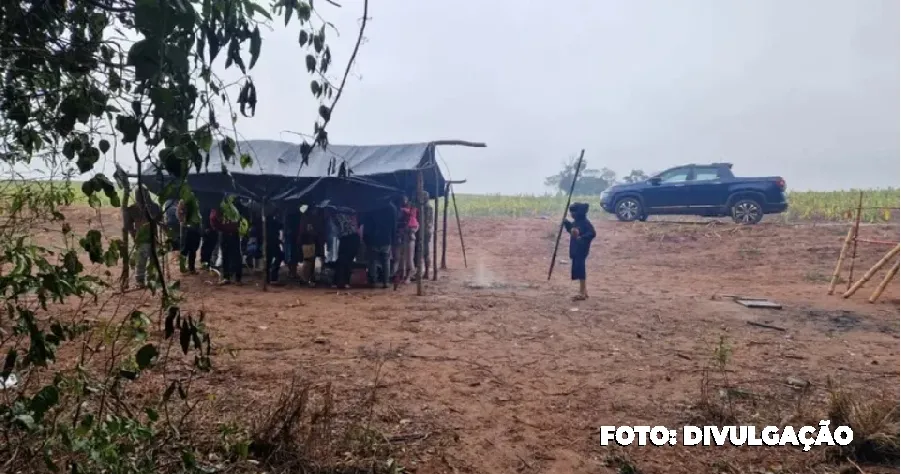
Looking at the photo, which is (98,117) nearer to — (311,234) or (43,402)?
(43,402)

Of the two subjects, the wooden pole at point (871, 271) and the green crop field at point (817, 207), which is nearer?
the wooden pole at point (871, 271)

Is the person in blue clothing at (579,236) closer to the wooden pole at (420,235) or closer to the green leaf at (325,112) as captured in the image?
the wooden pole at (420,235)

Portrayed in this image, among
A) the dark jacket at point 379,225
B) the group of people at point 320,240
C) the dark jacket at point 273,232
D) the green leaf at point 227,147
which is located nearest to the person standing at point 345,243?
the group of people at point 320,240

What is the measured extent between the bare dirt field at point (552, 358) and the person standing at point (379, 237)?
1.66 ft

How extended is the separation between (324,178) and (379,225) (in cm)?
154

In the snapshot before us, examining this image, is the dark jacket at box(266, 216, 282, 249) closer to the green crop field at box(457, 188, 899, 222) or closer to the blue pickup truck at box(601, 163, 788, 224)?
the blue pickup truck at box(601, 163, 788, 224)

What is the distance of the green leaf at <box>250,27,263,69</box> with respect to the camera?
1.91 metres

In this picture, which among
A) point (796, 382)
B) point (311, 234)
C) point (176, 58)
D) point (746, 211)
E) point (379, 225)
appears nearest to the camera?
point (176, 58)

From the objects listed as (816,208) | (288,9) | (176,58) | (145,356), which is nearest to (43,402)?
(145,356)

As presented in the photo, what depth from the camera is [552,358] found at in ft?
20.2

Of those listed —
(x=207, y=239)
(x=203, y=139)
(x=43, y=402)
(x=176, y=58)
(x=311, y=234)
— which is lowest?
(x=43, y=402)

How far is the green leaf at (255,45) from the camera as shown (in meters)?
1.91

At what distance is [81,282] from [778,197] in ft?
57.8

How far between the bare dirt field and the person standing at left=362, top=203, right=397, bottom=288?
51cm
